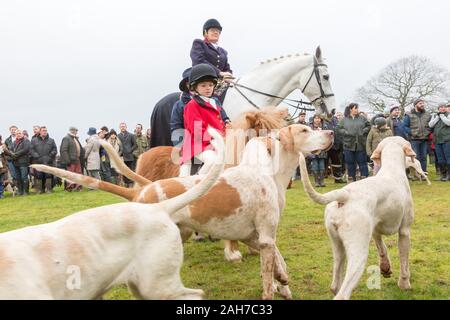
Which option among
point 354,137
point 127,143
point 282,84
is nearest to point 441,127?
point 354,137

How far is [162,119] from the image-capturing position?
24.9 feet

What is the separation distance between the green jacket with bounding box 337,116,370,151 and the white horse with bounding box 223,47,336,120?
4.15m

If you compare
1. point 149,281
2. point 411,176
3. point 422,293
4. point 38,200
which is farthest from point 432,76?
point 149,281

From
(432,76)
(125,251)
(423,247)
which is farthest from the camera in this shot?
(432,76)

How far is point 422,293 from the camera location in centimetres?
443

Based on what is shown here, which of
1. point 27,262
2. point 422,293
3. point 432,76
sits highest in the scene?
point 432,76

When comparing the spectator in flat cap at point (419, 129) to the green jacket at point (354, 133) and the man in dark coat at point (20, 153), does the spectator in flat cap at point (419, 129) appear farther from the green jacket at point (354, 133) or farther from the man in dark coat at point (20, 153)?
the man in dark coat at point (20, 153)

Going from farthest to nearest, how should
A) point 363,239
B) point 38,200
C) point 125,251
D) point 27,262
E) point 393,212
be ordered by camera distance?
point 38,200, point 393,212, point 363,239, point 125,251, point 27,262

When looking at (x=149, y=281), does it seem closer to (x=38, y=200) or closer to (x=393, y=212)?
(x=393, y=212)

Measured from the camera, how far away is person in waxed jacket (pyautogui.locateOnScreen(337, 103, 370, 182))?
13.6 meters

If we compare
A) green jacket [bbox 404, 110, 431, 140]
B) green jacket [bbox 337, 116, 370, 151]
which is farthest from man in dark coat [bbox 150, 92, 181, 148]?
green jacket [bbox 404, 110, 431, 140]

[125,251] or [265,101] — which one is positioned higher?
[265,101]

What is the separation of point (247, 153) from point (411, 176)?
11.4 m

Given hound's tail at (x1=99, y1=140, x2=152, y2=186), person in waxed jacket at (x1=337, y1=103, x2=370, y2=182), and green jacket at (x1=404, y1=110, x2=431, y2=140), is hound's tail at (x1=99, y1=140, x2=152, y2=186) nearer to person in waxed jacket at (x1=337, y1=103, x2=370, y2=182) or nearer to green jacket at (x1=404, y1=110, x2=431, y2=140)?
person in waxed jacket at (x1=337, y1=103, x2=370, y2=182)
